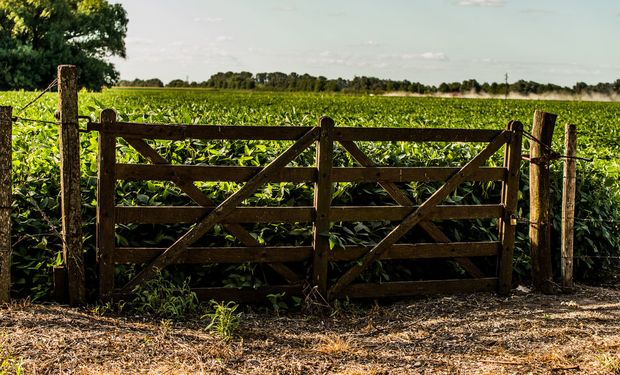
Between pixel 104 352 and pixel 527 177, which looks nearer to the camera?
pixel 104 352

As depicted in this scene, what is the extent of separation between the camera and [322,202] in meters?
7.70

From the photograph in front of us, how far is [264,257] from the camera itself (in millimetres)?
7684

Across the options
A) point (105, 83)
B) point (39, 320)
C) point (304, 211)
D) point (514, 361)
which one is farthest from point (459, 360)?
point (105, 83)

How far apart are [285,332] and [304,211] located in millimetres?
1278

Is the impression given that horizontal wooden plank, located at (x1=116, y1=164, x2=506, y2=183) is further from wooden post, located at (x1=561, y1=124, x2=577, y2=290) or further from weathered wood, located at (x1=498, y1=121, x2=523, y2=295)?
wooden post, located at (x1=561, y1=124, x2=577, y2=290)

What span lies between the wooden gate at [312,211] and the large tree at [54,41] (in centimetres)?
6587

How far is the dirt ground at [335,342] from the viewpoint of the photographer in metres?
5.95

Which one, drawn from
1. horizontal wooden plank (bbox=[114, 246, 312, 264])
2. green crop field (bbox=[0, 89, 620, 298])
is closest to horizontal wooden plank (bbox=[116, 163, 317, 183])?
green crop field (bbox=[0, 89, 620, 298])

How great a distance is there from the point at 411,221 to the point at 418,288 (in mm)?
748

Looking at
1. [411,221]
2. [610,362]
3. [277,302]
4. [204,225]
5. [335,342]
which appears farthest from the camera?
[411,221]

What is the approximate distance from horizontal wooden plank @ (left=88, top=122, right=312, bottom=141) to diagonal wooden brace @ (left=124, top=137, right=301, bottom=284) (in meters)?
0.11

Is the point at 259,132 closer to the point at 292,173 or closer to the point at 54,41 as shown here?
the point at 292,173

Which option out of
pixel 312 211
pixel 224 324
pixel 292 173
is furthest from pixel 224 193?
pixel 224 324

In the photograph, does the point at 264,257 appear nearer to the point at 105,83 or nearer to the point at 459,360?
the point at 459,360
